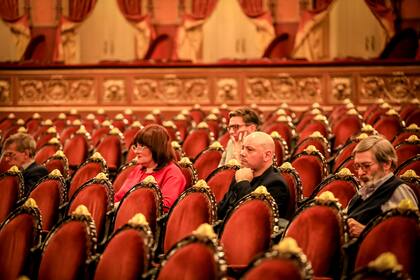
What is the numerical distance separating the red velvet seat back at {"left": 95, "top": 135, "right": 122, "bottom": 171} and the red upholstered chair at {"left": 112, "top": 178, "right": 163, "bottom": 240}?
1.63m

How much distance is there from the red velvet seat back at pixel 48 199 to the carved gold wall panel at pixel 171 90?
3842mm

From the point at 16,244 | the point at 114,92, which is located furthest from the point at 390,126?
the point at 114,92

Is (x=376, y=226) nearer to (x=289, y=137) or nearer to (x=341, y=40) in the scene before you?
(x=289, y=137)

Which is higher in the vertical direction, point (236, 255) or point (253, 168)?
point (253, 168)

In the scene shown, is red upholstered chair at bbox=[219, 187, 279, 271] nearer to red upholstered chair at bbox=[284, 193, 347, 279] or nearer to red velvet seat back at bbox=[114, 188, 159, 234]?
red upholstered chair at bbox=[284, 193, 347, 279]

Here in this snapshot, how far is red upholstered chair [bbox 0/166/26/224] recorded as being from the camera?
3.23 m

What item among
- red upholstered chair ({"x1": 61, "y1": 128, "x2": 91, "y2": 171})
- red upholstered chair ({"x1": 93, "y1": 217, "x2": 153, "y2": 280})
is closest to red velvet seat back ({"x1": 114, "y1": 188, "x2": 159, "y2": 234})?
red upholstered chair ({"x1": 93, "y1": 217, "x2": 153, "y2": 280})

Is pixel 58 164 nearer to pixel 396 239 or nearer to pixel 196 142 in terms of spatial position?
pixel 196 142

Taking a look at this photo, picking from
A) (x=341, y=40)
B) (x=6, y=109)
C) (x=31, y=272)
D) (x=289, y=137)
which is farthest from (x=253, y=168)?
(x=341, y=40)

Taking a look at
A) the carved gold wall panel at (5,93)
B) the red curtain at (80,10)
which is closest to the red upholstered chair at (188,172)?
the carved gold wall panel at (5,93)

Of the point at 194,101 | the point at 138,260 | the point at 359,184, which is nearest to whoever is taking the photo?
the point at 138,260

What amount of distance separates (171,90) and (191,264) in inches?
206

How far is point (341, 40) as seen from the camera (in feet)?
30.0

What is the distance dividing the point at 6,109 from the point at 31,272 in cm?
492
